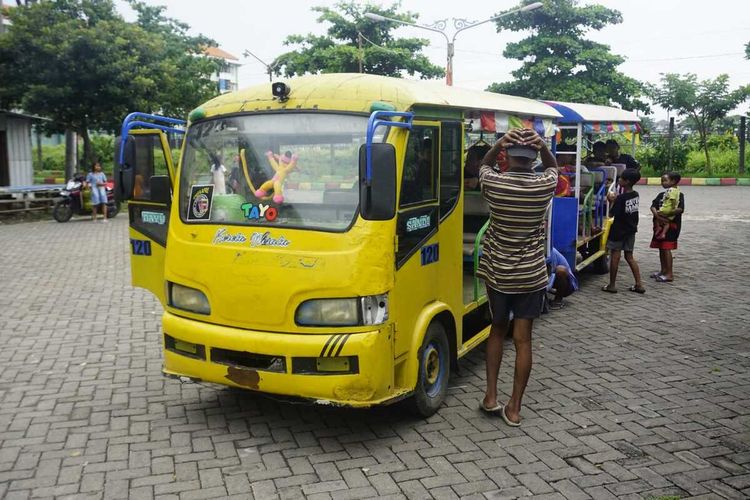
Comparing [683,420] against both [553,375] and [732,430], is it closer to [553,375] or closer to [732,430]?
[732,430]

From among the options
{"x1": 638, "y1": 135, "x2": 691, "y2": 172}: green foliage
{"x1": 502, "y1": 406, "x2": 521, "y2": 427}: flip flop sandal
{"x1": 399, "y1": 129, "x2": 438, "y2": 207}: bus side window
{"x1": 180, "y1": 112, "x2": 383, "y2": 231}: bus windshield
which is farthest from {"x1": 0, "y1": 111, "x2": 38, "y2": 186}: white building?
{"x1": 638, "y1": 135, "x2": 691, "y2": 172}: green foliage

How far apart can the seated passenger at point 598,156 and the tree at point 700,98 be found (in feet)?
77.5

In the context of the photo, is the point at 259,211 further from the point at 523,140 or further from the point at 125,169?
the point at 523,140

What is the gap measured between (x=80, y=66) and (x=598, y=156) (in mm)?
13401

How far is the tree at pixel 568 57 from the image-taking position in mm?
29078

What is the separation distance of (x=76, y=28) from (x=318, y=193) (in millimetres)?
16541

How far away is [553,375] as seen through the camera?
5.72m

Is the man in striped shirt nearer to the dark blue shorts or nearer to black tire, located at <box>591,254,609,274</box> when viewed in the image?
the dark blue shorts

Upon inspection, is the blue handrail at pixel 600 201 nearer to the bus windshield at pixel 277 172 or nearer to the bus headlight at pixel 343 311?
the bus windshield at pixel 277 172

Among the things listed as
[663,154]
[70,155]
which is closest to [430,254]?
[70,155]

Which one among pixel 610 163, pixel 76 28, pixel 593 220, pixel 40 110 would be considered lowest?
pixel 593 220

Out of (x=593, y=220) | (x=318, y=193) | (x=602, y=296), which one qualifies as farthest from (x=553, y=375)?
(x=593, y=220)

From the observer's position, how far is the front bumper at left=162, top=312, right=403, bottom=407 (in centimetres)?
402

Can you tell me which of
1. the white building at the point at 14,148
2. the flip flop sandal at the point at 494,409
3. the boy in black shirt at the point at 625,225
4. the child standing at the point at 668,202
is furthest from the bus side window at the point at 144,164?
the white building at the point at 14,148
